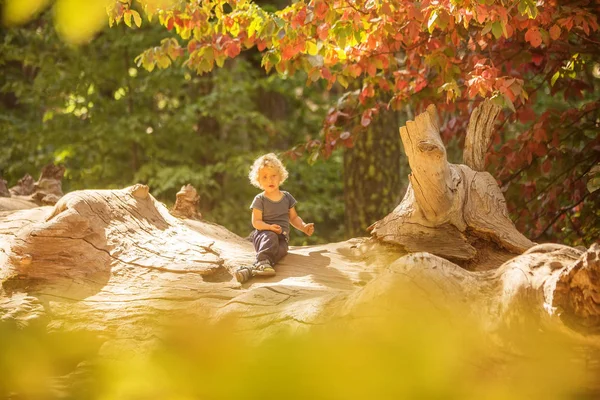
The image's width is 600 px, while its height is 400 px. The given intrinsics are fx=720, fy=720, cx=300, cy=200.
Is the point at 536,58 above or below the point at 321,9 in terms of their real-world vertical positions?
below

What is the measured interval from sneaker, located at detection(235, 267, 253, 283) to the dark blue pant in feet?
0.71

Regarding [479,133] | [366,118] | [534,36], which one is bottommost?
[479,133]

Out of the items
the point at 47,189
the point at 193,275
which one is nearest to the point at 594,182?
the point at 193,275

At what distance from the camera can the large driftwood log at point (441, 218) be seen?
4.23 m

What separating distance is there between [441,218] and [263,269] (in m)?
1.11

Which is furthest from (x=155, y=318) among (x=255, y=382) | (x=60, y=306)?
(x=255, y=382)

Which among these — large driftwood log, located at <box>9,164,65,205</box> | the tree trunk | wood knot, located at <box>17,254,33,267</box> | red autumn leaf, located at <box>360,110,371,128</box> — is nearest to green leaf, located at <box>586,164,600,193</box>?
red autumn leaf, located at <box>360,110,371,128</box>

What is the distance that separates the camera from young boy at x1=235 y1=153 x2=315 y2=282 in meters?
4.35

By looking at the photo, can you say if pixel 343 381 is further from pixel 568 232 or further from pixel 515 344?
pixel 568 232

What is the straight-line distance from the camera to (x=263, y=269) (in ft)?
13.5

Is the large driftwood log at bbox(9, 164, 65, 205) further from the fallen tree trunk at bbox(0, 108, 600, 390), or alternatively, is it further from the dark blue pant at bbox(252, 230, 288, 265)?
the dark blue pant at bbox(252, 230, 288, 265)

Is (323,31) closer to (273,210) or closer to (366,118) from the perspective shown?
(366,118)

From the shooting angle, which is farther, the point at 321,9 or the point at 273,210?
the point at 273,210

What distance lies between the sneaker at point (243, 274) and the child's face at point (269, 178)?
702 mm
